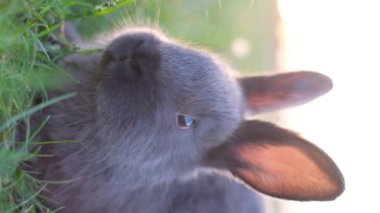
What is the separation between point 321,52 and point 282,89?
38.4 inches

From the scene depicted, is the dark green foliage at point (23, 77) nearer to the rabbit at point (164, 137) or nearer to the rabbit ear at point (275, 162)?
the rabbit at point (164, 137)

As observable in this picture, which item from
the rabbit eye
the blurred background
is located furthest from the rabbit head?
the blurred background

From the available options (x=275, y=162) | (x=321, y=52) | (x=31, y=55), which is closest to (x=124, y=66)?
(x=31, y=55)

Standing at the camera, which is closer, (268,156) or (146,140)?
(146,140)

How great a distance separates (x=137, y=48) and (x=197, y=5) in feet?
3.32

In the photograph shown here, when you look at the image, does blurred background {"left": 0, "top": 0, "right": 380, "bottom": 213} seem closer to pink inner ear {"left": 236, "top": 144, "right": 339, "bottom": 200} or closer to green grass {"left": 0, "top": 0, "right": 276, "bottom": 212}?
green grass {"left": 0, "top": 0, "right": 276, "bottom": 212}

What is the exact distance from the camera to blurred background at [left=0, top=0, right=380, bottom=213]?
8.81ft

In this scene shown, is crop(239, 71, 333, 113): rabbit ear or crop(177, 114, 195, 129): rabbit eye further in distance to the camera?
crop(239, 71, 333, 113): rabbit ear

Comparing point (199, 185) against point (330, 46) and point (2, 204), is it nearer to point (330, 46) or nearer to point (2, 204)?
point (2, 204)

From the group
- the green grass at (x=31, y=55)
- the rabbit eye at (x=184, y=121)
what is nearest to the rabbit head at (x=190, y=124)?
the rabbit eye at (x=184, y=121)

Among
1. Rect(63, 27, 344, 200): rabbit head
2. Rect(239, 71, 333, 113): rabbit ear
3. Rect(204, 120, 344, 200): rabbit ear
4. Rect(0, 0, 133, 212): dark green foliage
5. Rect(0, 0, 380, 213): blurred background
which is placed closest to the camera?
Rect(0, 0, 133, 212): dark green foliage

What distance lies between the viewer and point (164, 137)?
1.86 m

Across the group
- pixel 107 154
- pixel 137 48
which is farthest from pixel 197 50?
pixel 107 154

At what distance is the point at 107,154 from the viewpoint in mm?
1910
